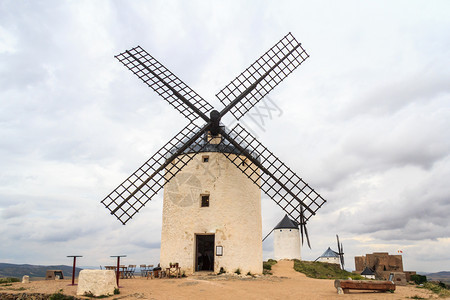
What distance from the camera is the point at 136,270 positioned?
17.2 metres

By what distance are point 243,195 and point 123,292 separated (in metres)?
7.99

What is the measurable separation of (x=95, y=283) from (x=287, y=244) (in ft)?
72.9

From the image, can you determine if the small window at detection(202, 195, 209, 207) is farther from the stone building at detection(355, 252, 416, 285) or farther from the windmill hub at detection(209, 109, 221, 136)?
the stone building at detection(355, 252, 416, 285)

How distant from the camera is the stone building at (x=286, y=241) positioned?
2989cm

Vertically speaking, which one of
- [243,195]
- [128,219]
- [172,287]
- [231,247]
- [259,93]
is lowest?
[172,287]

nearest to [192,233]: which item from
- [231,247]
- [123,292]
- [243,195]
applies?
[231,247]

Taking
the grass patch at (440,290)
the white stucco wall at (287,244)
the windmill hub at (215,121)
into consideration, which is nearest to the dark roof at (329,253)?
the white stucco wall at (287,244)

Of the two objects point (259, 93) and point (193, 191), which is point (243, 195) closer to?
point (193, 191)

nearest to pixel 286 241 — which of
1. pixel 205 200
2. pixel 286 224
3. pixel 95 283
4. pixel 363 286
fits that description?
pixel 286 224

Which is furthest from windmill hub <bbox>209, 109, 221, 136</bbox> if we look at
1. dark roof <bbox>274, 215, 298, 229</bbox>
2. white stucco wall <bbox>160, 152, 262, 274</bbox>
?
dark roof <bbox>274, 215, 298, 229</bbox>

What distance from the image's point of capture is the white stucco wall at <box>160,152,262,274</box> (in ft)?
54.8

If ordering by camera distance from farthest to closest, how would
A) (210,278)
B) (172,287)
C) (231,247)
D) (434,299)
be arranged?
1. (231,247)
2. (210,278)
3. (172,287)
4. (434,299)

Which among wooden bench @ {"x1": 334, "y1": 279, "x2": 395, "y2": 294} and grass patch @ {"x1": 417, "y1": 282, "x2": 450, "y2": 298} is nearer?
grass patch @ {"x1": 417, "y1": 282, "x2": 450, "y2": 298}

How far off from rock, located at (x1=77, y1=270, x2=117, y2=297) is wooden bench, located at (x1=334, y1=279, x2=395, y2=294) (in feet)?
24.9
